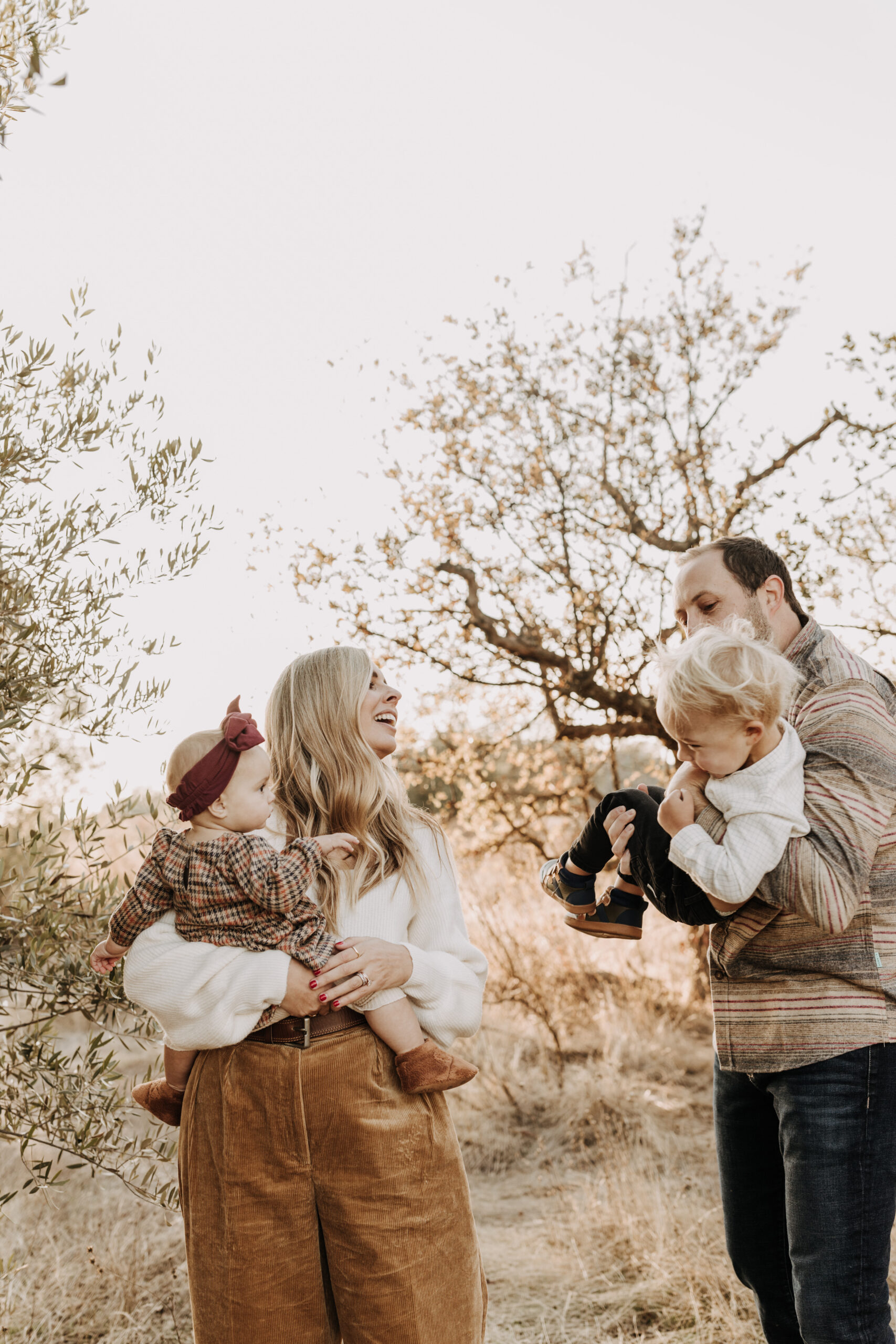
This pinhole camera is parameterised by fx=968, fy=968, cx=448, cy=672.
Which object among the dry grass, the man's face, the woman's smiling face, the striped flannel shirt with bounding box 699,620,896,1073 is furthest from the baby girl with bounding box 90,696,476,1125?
the dry grass

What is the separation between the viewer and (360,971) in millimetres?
1925

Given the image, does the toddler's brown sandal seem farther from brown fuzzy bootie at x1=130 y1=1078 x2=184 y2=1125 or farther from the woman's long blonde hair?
brown fuzzy bootie at x1=130 y1=1078 x2=184 y2=1125

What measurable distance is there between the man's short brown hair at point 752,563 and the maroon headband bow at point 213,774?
3.74 ft

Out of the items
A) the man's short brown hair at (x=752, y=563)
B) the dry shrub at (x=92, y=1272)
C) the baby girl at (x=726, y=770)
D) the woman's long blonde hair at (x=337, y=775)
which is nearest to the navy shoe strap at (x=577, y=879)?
the baby girl at (x=726, y=770)

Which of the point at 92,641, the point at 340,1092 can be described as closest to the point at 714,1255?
the point at 340,1092

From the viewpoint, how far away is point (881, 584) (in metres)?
5.28

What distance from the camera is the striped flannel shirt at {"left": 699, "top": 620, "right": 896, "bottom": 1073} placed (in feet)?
6.08

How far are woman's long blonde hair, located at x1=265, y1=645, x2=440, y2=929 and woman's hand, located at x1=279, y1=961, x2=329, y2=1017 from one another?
0.20 meters

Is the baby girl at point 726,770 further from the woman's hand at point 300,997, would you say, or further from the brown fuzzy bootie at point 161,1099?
the brown fuzzy bootie at point 161,1099

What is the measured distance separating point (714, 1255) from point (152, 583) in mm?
3249

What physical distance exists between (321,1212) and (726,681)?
132 cm

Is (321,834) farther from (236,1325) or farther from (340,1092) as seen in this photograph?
(236,1325)

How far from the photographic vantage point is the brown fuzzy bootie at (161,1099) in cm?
215

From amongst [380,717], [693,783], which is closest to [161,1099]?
[380,717]
